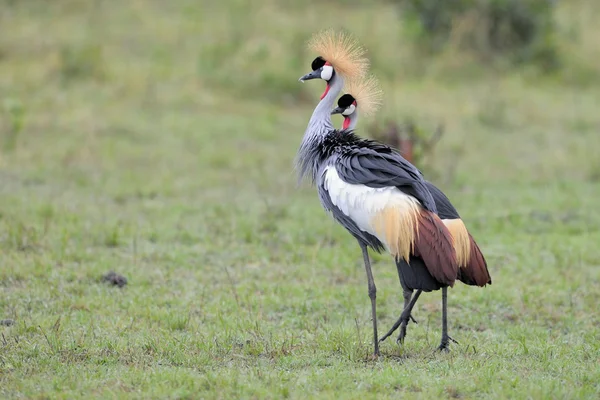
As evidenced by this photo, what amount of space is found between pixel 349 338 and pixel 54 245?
309 centimetres

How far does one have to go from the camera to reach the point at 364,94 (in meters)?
5.70

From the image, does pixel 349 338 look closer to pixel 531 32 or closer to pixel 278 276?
pixel 278 276

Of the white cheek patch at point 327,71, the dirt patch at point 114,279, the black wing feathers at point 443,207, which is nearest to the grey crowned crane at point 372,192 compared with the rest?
the white cheek patch at point 327,71

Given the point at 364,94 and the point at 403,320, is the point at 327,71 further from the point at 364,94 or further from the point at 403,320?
the point at 403,320

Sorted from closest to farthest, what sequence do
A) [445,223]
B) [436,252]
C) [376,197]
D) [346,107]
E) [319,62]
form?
1. [436,252]
2. [376,197]
3. [445,223]
4. [346,107]
5. [319,62]

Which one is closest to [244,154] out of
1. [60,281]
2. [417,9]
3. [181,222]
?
[181,222]

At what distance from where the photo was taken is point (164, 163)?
10375 mm

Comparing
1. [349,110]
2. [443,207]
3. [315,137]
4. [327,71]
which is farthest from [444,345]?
[327,71]

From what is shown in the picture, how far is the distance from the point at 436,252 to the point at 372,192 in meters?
0.51

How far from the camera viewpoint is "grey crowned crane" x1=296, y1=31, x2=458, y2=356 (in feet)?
15.9

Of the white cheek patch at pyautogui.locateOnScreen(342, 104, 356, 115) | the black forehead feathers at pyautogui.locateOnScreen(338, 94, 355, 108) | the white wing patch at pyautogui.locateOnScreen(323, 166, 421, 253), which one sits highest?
the black forehead feathers at pyautogui.locateOnScreen(338, 94, 355, 108)

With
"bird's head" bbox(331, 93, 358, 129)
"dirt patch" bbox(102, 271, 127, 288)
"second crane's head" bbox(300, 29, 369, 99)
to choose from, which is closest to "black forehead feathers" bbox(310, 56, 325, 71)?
"second crane's head" bbox(300, 29, 369, 99)

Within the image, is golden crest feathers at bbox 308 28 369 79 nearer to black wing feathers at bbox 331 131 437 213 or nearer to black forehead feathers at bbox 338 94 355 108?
black forehead feathers at bbox 338 94 355 108

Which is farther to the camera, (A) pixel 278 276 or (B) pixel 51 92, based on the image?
(B) pixel 51 92
